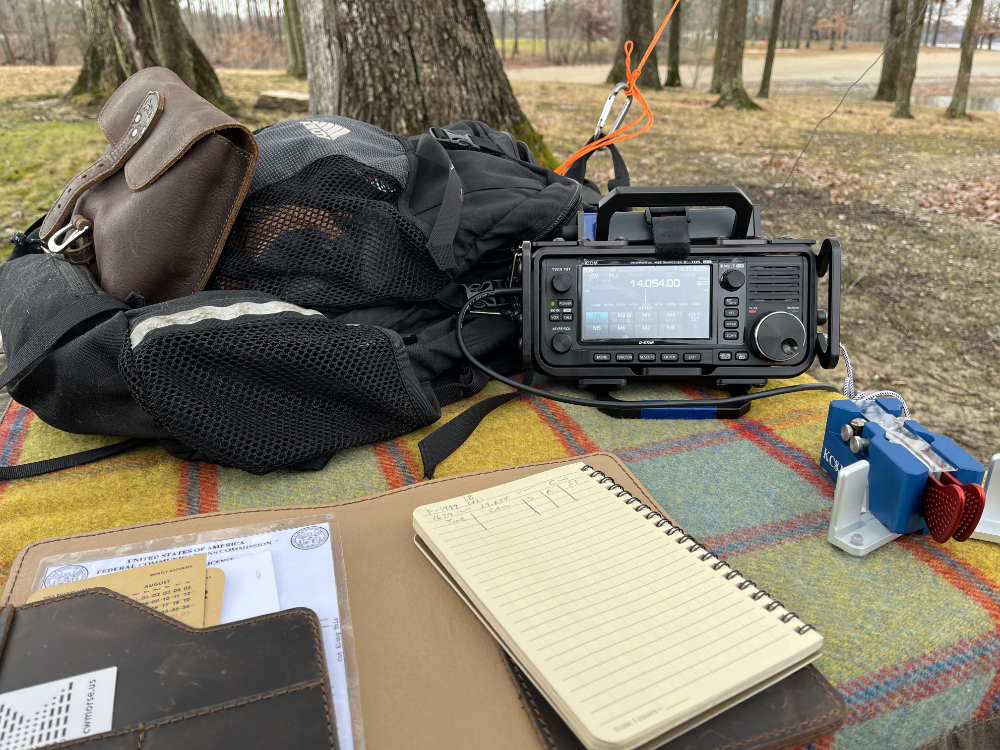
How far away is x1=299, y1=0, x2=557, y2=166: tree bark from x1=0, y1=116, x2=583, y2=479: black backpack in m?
0.82

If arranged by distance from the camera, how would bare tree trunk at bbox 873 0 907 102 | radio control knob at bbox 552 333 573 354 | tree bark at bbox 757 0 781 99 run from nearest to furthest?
radio control knob at bbox 552 333 573 354, bare tree trunk at bbox 873 0 907 102, tree bark at bbox 757 0 781 99

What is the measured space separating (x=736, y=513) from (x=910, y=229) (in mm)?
3356

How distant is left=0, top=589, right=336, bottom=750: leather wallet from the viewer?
44 cm

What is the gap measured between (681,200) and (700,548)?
61 cm

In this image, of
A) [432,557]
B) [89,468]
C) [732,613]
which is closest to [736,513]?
[732,613]

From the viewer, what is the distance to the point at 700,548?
2.07ft

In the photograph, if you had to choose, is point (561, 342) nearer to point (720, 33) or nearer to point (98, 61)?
point (98, 61)

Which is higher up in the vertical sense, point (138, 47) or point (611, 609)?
point (138, 47)

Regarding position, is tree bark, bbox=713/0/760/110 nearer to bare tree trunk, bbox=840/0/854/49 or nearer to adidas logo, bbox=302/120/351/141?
bare tree trunk, bbox=840/0/854/49

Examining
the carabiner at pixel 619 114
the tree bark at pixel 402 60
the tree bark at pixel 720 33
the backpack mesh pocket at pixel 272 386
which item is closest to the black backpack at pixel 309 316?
the backpack mesh pocket at pixel 272 386

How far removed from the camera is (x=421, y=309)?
112cm

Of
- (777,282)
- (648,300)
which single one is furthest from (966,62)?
(648,300)

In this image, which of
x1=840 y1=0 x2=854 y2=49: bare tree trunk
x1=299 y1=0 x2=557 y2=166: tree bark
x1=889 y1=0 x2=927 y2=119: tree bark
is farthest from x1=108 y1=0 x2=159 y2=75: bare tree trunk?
x1=840 y1=0 x2=854 y2=49: bare tree trunk

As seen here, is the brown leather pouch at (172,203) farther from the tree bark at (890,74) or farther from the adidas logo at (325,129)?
the tree bark at (890,74)
